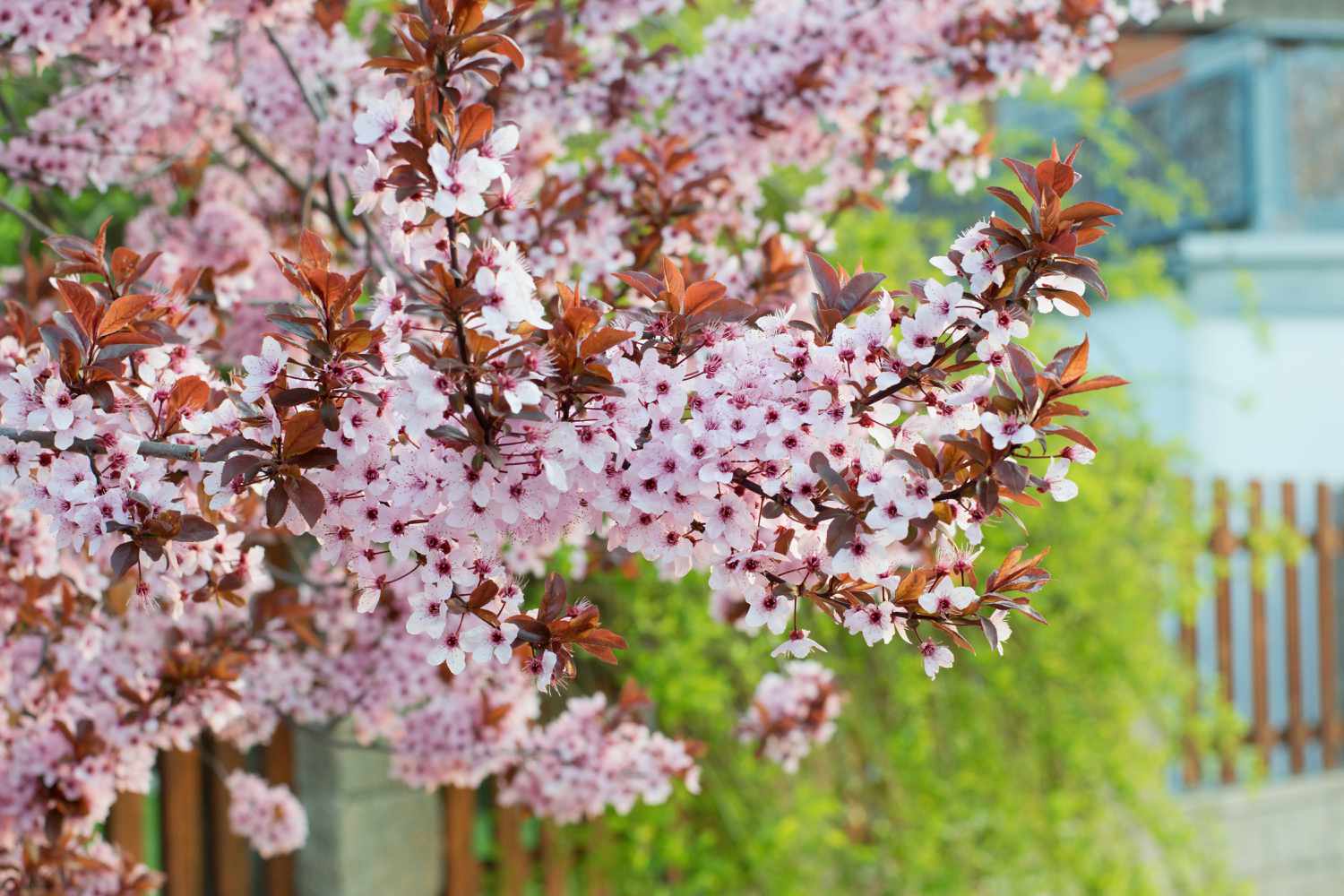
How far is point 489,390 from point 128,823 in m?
2.20

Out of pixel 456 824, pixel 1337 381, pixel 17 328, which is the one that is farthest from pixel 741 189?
pixel 1337 381

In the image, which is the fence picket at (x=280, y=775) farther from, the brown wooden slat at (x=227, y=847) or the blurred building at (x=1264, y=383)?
the blurred building at (x=1264, y=383)

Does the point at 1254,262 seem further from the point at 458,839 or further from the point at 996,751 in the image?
the point at 458,839

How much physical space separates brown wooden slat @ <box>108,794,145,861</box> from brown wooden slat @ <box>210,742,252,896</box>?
186 mm

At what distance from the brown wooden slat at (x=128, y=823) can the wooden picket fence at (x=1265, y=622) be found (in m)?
3.32

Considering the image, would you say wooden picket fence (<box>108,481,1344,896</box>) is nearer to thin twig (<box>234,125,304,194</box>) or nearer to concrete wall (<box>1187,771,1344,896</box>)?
concrete wall (<box>1187,771,1344,896</box>)

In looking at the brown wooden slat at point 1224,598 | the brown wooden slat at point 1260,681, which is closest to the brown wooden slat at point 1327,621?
the brown wooden slat at point 1260,681

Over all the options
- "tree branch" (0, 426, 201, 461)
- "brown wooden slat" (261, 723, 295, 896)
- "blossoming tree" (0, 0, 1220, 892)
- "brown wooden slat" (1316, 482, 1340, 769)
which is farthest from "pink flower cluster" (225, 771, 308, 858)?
"brown wooden slat" (1316, 482, 1340, 769)

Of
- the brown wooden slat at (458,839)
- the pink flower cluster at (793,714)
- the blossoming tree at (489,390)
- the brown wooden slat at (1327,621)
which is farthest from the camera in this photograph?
the brown wooden slat at (1327,621)

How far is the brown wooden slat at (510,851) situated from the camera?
10.5 feet

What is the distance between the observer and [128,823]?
282 cm

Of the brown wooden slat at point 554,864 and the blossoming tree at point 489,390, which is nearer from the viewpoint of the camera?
the blossoming tree at point 489,390

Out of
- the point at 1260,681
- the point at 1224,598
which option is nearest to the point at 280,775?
the point at 1224,598

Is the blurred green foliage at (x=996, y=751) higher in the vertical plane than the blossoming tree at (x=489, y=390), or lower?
lower
